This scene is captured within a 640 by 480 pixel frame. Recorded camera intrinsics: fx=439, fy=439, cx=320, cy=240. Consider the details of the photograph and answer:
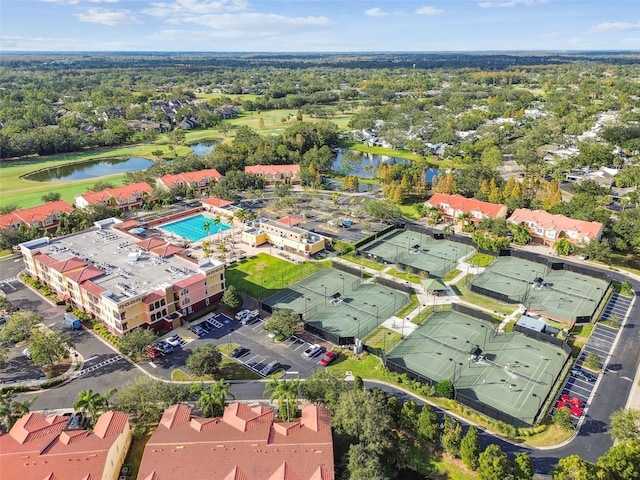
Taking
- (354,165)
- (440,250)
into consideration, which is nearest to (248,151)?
(354,165)

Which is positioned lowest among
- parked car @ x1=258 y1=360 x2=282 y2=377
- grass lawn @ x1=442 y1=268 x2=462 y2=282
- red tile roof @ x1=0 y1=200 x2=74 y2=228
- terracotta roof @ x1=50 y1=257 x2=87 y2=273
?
parked car @ x1=258 y1=360 x2=282 y2=377

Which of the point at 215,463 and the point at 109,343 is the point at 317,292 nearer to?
the point at 109,343

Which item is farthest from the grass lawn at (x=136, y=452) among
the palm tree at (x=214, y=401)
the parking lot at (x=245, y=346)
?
the parking lot at (x=245, y=346)

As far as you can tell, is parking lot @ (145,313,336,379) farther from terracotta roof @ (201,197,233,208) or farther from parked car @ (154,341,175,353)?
terracotta roof @ (201,197,233,208)

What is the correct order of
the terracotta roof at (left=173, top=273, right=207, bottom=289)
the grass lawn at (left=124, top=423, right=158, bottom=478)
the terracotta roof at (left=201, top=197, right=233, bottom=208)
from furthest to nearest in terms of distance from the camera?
1. the terracotta roof at (left=201, top=197, right=233, bottom=208)
2. the terracotta roof at (left=173, top=273, right=207, bottom=289)
3. the grass lawn at (left=124, top=423, right=158, bottom=478)

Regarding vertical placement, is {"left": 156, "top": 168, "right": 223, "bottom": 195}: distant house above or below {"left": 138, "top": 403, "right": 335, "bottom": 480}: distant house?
above

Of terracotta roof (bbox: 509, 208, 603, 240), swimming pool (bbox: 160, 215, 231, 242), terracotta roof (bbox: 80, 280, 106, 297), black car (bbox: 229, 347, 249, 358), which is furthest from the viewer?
swimming pool (bbox: 160, 215, 231, 242)

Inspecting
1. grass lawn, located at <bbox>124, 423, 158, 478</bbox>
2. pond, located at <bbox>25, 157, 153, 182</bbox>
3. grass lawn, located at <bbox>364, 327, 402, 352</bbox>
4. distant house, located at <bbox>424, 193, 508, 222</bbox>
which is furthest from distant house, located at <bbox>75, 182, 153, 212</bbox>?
grass lawn, located at <bbox>364, 327, 402, 352</bbox>
